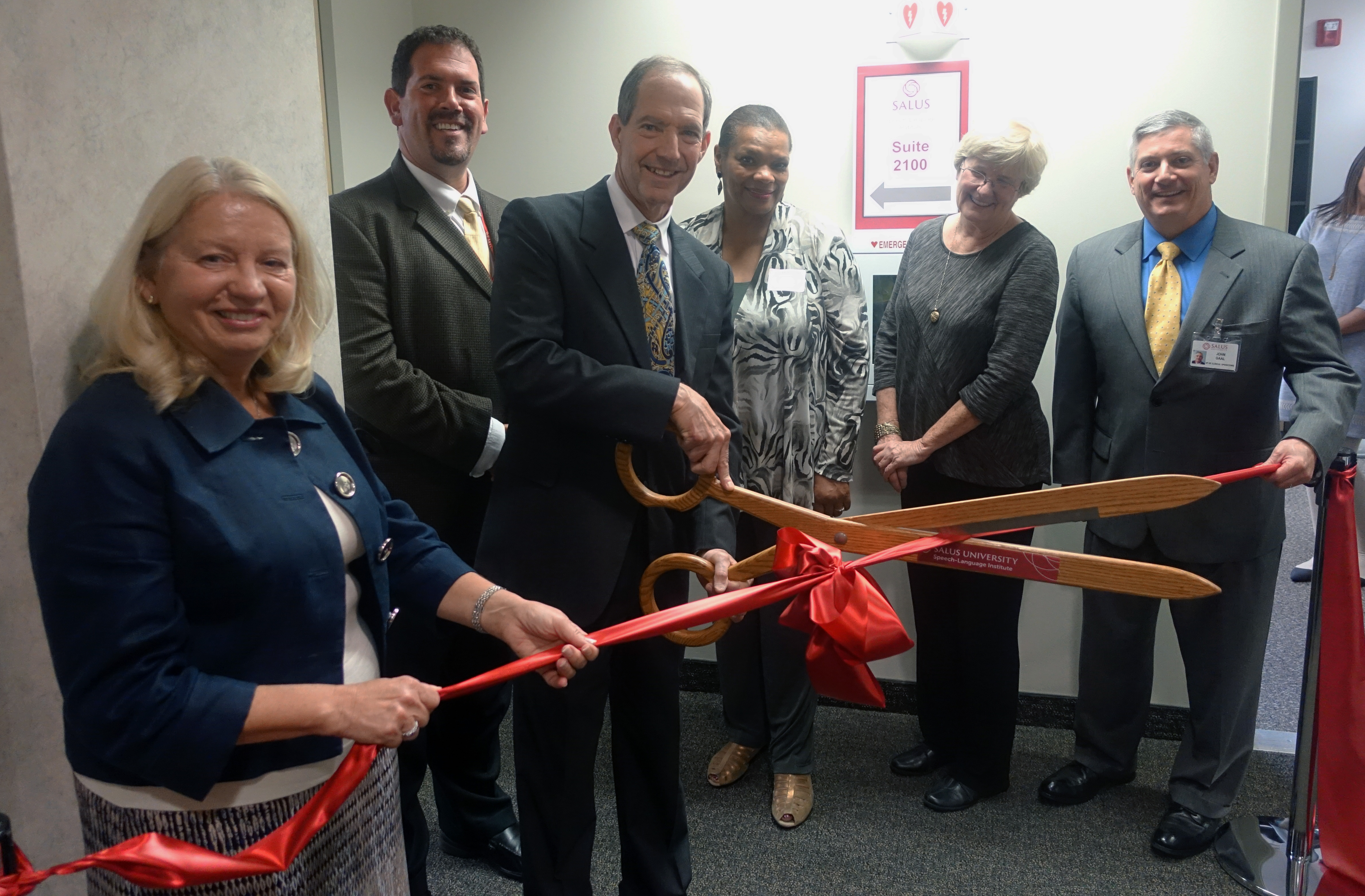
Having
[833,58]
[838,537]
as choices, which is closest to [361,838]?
[838,537]

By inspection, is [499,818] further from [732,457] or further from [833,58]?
[833,58]

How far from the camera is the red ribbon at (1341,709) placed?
7.20 feet

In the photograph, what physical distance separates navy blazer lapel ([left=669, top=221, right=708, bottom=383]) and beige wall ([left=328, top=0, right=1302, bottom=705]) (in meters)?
1.35

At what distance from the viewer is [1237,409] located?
248 centimetres

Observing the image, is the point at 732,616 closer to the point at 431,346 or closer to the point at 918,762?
the point at 431,346

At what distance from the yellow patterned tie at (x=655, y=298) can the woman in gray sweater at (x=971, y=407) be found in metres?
1.11

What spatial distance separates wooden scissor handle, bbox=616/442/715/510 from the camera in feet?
5.92

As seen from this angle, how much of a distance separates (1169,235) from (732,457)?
1436 millimetres

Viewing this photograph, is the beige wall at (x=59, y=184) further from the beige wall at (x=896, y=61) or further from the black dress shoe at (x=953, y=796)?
the black dress shoe at (x=953, y=796)

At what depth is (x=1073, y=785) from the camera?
2857 millimetres

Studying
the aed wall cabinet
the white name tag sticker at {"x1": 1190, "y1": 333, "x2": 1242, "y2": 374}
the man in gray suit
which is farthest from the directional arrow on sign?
the aed wall cabinet

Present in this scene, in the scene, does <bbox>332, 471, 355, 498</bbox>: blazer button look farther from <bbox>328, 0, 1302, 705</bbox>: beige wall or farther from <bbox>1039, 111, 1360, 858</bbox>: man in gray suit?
<bbox>328, 0, 1302, 705</bbox>: beige wall

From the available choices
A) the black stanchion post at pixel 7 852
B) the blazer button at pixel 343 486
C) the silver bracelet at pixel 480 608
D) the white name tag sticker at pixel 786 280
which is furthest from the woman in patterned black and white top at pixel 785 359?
the black stanchion post at pixel 7 852

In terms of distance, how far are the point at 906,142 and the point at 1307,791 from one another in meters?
2.24
